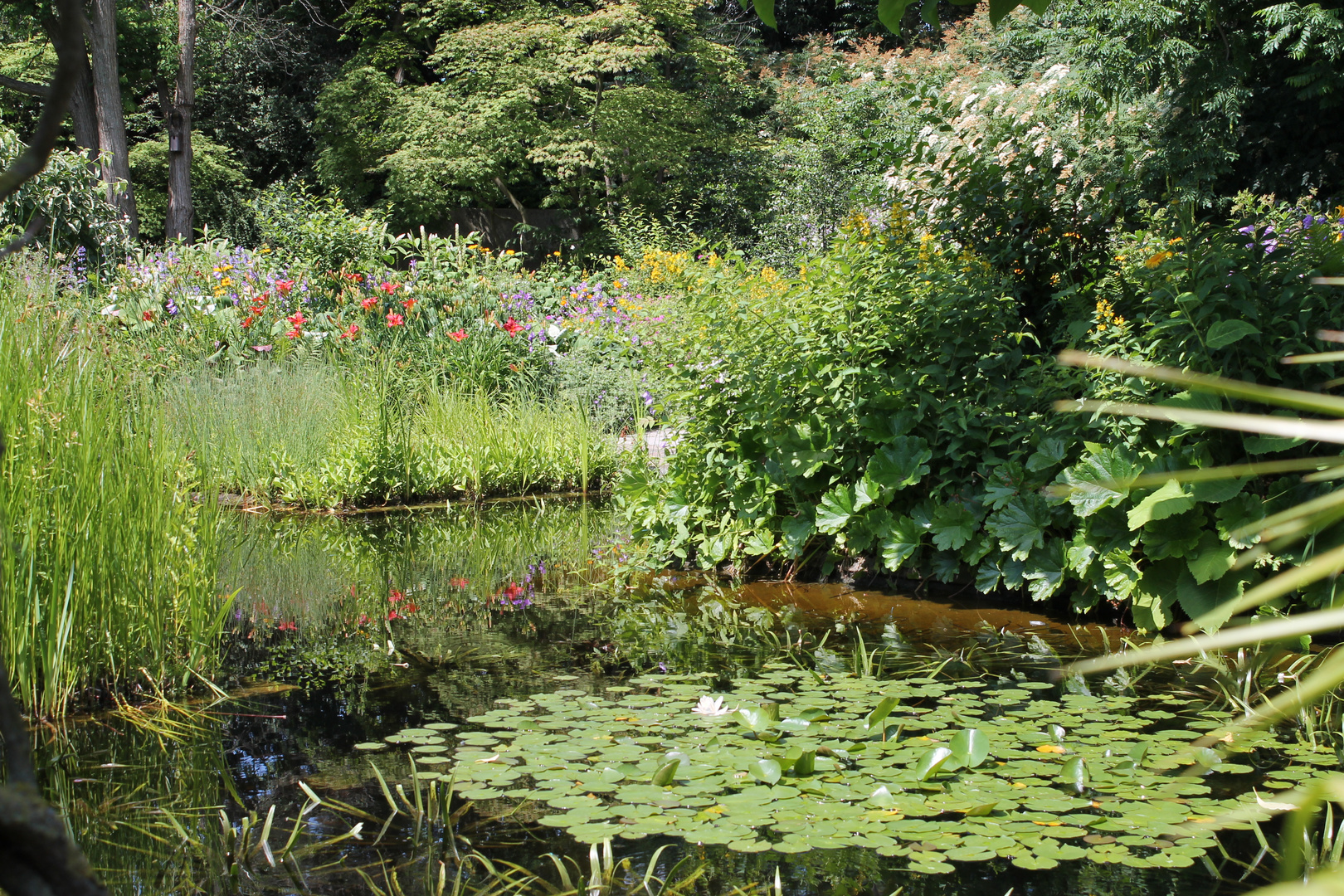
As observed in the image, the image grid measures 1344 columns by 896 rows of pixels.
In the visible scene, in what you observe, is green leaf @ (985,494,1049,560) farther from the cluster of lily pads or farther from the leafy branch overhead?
the leafy branch overhead

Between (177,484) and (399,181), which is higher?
(399,181)

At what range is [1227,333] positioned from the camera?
11.2ft

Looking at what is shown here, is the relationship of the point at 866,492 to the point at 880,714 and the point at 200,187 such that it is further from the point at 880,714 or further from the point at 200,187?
the point at 200,187

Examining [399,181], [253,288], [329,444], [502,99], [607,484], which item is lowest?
[607,484]

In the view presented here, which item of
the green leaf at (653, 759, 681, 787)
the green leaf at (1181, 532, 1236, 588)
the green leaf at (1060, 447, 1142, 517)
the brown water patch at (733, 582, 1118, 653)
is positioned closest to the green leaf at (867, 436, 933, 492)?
the brown water patch at (733, 582, 1118, 653)

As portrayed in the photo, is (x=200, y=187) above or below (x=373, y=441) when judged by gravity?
above

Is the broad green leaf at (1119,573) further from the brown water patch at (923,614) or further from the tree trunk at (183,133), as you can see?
the tree trunk at (183,133)

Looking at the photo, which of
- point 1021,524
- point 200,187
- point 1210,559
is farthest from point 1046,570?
point 200,187

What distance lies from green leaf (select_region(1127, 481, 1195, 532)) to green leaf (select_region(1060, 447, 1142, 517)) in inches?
3.4

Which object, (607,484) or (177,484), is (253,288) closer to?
(607,484)

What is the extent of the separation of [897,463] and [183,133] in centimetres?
1634

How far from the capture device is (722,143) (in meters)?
20.8

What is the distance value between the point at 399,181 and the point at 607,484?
1432 centimetres

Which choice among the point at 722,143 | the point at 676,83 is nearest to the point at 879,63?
the point at 722,143
